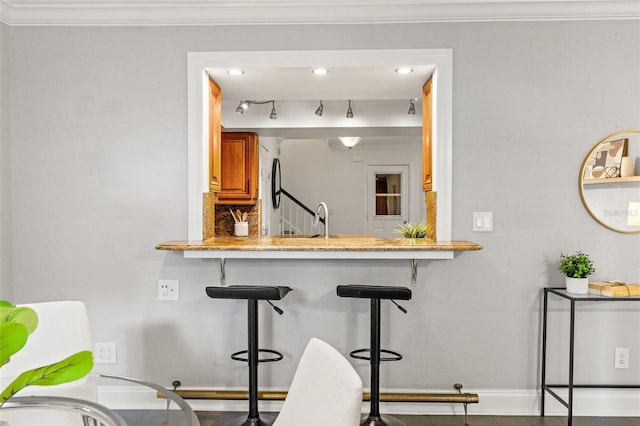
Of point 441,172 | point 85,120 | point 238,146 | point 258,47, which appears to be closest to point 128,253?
point 85,120

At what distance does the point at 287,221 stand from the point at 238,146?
10.8ft

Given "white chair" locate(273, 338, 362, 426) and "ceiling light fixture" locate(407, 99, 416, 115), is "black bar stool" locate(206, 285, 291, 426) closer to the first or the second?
"white chair" locate(273, 338, 362, 426)

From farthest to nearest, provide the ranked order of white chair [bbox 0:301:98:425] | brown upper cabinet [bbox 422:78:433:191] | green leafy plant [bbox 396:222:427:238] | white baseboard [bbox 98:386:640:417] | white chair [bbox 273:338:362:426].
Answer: green leafy plant [bbox 396:222:427:238], brown upper cabinet [bbox 422:78:433:191], white baseboard [bbox 98:386:640:417], white chair [bbox 0:301:98:425], white chair [bbox 273:338:362:426]

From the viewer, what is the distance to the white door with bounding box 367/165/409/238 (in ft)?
28.1

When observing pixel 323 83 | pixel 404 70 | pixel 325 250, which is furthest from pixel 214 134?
pixel 404 70

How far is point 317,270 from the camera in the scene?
9.57 ft

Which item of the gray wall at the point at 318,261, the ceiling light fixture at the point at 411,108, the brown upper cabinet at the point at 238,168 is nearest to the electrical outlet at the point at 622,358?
the gray wall at the point at 318,261

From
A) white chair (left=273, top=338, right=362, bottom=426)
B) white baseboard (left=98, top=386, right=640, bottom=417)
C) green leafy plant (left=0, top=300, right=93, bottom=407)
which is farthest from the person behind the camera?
white baseboard (left=98, top=386, right=640, bottom=417)

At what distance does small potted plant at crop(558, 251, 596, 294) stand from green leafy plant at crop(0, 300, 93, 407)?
100 inches

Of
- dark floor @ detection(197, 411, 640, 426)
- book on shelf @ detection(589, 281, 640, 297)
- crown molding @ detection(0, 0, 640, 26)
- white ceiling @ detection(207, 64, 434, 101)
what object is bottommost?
dark floor @ detection(197, 411, 640, 426)

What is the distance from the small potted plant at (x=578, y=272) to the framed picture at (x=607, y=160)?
0.52 m

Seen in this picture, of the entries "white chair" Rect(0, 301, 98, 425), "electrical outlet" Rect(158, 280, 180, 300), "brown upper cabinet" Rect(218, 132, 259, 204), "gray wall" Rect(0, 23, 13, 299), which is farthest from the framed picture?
"gray wall" Rect(0, 23, 13, 299)

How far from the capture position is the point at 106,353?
2918mm

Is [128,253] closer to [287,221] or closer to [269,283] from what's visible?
[269,283]
